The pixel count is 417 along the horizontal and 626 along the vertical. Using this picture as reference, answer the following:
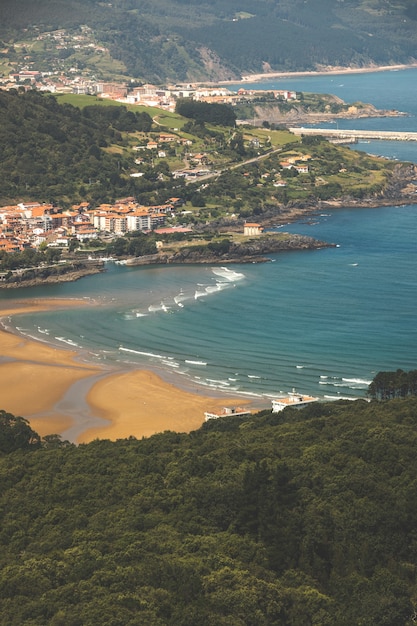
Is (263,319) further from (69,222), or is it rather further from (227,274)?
(69,222)

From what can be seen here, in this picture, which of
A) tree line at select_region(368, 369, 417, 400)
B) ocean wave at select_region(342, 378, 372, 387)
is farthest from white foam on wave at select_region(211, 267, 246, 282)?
tree line at select_region(368, 369, 417, 400)

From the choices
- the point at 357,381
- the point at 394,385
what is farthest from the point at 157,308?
the point at 394,385

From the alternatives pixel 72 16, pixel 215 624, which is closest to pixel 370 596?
pixel 215 624

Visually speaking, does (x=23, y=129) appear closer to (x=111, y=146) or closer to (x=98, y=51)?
(x=111, y=146)

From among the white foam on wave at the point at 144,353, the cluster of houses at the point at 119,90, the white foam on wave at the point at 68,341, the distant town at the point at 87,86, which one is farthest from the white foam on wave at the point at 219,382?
the cluster of houses at the point at 119,90

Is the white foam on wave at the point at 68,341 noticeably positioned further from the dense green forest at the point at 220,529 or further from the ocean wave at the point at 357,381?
the dense green forest at the point at 220,529

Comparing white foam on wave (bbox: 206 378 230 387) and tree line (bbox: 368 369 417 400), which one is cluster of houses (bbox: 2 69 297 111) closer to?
white foam on wave (bbox: 206 378 230 387)

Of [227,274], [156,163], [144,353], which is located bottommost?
[144,353]
